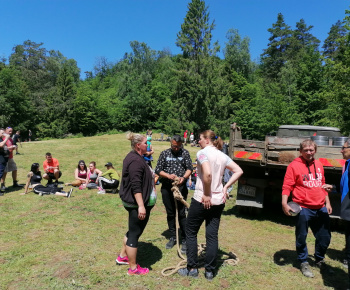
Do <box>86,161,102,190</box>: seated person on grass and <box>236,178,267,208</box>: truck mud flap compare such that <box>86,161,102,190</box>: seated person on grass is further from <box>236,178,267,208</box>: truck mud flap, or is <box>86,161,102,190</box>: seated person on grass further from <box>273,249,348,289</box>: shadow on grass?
<box>273,249,348,289</box>: shadow on grass

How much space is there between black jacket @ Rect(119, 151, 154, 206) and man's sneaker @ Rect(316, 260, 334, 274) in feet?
8.53

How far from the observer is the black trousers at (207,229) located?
335 centimetres

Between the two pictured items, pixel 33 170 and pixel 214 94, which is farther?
pixel 214 94

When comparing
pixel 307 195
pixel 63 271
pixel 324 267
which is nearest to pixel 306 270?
pixel 324 267

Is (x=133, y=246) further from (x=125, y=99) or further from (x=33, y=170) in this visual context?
(x=125, y=99)

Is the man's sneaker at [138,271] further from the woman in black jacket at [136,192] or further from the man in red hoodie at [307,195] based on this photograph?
the man in red hoodie at [307,195]

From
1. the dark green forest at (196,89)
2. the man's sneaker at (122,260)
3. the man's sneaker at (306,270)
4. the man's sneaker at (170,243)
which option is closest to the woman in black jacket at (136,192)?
the man's sneaker at (122,260)

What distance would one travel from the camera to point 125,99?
157ft

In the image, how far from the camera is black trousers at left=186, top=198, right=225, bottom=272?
11.0 ft

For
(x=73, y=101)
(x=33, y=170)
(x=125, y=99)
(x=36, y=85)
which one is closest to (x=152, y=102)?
(x=125, y=99)

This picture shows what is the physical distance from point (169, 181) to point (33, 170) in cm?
589

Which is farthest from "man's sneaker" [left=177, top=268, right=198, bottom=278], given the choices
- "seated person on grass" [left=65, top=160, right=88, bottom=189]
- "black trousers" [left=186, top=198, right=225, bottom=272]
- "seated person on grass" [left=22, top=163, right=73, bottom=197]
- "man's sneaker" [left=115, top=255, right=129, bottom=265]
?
"seated person on grass" [left=65, top=160, right=88, bottom=189]

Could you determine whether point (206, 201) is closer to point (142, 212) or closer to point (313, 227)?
point (142, 212)

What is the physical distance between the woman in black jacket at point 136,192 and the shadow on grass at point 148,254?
389mm
